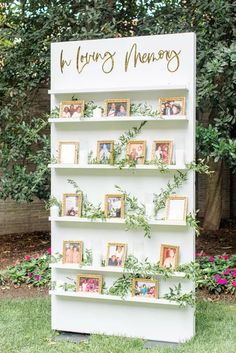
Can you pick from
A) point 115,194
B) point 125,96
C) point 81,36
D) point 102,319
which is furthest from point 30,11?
point 102,319

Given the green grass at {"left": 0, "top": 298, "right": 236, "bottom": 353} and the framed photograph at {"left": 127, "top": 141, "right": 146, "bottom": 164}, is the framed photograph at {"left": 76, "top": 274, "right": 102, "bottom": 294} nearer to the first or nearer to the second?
the green grass at {"left": 0, "top": 298, "right": 236, "bottom": 353}

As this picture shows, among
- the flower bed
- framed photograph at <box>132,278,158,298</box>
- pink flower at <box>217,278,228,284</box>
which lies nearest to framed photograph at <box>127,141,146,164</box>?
framed photograph at <box>132,278,158,298</box>

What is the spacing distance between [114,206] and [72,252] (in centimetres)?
55

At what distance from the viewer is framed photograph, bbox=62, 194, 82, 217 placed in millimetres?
4463

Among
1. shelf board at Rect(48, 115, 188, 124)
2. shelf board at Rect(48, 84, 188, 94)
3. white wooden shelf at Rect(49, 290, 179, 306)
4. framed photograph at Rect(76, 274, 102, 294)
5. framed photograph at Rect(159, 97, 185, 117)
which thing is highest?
shelf board at Rect(48, 84, 188, 94)

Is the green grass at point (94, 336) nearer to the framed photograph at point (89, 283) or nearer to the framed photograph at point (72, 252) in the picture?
the framed photograph at point (89, 283)

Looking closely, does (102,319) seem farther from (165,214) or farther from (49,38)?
(49,38)

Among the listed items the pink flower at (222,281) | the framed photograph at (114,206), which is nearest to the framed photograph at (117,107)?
the framed photograph at (114,206)

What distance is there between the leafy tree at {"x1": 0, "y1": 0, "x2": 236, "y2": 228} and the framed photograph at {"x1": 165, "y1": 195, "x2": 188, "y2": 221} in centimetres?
148

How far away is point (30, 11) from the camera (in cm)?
704

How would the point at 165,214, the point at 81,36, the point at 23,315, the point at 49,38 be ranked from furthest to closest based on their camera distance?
the point at 49,38 < the point at 81,36 < the point at 23,315 < the point at 165,214

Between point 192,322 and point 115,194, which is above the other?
point 115,194

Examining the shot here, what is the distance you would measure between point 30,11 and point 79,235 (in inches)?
149

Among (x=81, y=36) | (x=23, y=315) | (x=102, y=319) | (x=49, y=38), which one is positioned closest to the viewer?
(x=102, y=319)
